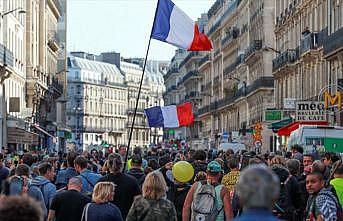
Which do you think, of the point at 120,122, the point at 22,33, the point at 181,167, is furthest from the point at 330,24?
the point at 120,122

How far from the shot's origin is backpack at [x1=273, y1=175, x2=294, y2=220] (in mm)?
13805

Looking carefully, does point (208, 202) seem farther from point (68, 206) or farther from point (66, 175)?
point (66, 175)

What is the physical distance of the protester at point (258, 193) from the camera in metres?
5.68

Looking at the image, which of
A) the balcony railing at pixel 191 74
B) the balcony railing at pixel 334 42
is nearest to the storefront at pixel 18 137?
the balcony railing at pixel 334 42

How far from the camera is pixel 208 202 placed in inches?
478

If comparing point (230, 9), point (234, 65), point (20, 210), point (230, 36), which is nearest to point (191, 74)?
point (230, 9)

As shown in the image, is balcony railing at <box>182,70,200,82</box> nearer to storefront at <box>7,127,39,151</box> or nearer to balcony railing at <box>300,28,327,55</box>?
storefront at <box>7,127,39,151</box>

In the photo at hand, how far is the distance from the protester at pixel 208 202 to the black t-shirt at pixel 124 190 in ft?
2.55

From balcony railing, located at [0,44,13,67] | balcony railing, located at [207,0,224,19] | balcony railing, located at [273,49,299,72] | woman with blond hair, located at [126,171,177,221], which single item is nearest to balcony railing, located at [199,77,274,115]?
balcony railing, located at [273,49,299,72]

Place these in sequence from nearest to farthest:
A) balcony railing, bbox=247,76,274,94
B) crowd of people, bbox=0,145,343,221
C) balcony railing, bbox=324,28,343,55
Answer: crowd of people, bbox=0,145,343,221 < balcony railing, bbox=324,28,343,55 < balcony railing, bbox=247,76,274,94

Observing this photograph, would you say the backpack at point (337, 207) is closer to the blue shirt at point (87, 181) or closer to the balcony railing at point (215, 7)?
the blue shirt at point (87, 181)

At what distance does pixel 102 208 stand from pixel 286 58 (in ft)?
167

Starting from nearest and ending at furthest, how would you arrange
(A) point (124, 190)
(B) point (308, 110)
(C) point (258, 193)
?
(C) point (258, 193)
(A) point (124, 190)
(B) point (308, 110)

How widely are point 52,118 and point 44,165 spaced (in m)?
78.3
